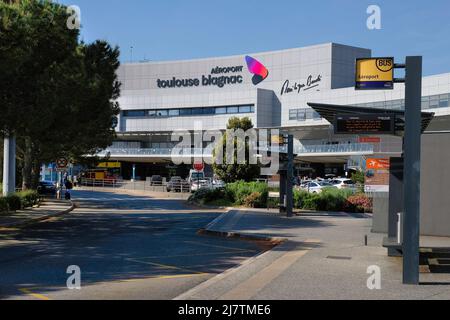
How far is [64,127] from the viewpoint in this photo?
2045 cm

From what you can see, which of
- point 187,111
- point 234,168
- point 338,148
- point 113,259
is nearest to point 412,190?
point 113,259

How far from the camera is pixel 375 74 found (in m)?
9.37

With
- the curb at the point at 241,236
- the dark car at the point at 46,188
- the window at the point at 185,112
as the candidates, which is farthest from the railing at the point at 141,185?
the curb at the point at 241,236

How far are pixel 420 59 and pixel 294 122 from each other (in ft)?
237

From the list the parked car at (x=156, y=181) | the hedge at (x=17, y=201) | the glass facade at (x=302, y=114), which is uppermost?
the glass facade at (x=302, y=114)

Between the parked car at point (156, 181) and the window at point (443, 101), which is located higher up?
the window at point (443, 101)

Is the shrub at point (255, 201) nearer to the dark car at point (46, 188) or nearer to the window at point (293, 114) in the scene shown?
the dark car at point (46, 188)

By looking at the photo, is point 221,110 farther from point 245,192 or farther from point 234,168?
point 245,192

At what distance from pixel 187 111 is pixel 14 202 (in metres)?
64.6

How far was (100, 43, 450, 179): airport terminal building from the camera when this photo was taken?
78.4m

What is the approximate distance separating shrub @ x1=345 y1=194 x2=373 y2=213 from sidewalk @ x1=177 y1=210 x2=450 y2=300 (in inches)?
425

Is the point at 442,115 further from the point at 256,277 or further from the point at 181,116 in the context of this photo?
the point at 256,277
